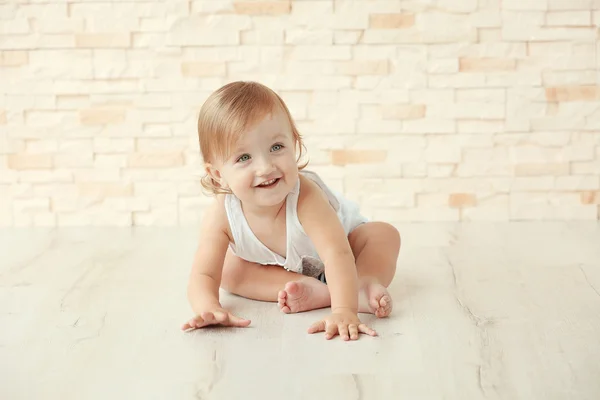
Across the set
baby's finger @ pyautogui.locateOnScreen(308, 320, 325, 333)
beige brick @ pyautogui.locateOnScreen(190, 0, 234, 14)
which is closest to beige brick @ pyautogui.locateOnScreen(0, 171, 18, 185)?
beige brick @ pyautogui.locateOnScreen(190, 0, 234, 14)

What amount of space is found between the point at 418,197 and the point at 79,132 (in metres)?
0.95

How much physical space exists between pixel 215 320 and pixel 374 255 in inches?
14.5

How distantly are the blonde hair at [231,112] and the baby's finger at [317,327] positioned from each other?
323 mm

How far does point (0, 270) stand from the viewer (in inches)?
75.4

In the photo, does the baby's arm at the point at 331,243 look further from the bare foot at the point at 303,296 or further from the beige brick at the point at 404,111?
the beige brick at the point at 404,111

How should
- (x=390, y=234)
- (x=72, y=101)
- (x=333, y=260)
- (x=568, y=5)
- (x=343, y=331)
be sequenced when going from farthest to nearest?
(x=72, y=101) → (x=568, y=5) → (x=390, y=234) → (x=333, y=260) → (x=343, y=331)

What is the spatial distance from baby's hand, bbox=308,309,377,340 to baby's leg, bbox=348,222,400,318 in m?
0.09

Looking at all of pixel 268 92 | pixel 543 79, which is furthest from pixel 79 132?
pixel 543 79

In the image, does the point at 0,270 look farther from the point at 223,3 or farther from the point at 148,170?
the point at 223,3

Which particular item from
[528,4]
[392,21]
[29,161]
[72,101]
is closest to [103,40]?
[72,101]

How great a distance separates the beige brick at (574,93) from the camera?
2.31m

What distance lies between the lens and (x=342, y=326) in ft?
4.58

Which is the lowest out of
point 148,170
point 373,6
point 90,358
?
point 90,358

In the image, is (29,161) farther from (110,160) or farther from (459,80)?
(459,80)
